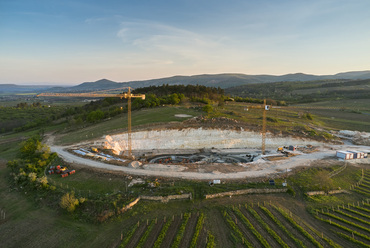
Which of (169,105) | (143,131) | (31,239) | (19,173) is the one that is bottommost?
(31,239)

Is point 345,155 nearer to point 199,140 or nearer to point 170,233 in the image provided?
point 199,140

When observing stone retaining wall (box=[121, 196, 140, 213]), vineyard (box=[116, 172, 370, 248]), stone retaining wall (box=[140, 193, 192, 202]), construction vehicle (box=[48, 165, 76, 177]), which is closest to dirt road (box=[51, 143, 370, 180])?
construction vehicle (box=[48, 165, 76, 177])

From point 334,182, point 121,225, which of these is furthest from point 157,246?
point 334,182

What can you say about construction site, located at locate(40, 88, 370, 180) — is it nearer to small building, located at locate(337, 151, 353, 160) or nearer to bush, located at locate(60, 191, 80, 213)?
small building, located at locate(337, 151, 353, 160)

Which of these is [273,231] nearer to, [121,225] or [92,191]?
[121,225]

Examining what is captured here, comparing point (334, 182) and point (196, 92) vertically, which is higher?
point (196, 92)

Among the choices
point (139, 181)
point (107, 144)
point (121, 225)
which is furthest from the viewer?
point (107, 144)
